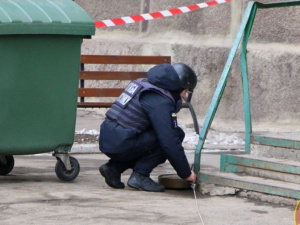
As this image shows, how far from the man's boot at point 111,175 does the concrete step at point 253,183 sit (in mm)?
571

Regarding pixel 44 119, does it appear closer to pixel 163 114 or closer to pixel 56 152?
pixel 56 152

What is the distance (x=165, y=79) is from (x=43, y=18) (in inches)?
37.1

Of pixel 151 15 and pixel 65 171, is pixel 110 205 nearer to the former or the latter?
pixel 65 171

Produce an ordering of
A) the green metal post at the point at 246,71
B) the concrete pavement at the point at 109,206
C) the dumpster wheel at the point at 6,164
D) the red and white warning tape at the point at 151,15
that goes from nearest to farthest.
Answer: the concrete pavement at the point at 109,206, the green metal post at the point at 246,71, the dumpster wheel at the point at 6,164, the red and white warning tape at the point at 151,15

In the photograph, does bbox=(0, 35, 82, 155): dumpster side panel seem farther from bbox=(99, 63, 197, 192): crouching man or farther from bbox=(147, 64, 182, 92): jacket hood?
bbox=(147, 64, 182, 92): jacket hood

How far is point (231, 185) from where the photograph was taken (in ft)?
20.4

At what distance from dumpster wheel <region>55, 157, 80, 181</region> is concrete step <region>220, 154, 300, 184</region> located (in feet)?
3.39

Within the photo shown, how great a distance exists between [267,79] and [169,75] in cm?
410

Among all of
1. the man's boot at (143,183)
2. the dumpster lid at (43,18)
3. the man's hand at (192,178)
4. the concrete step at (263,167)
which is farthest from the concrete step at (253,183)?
the dumpster lid at (43,18)

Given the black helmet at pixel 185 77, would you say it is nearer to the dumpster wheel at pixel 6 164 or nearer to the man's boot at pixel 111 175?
the man's boot at pixel 111 175

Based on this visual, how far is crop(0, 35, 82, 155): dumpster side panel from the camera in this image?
6246 millimetres

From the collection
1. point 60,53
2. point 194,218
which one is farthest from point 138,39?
point 194,218

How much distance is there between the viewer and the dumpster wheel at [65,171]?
6.56 m

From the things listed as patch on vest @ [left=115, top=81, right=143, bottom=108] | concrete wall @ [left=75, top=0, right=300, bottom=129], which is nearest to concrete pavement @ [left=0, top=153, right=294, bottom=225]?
patch on vest @ [left=115, top=81, right=143, bottom=108]
